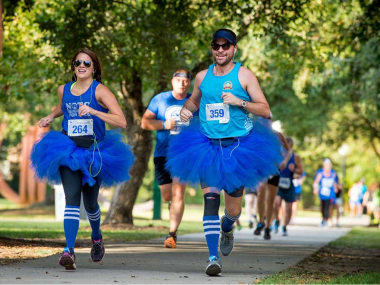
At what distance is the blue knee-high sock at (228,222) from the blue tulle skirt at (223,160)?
0.69 meters

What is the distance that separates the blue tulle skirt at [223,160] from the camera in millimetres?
7734

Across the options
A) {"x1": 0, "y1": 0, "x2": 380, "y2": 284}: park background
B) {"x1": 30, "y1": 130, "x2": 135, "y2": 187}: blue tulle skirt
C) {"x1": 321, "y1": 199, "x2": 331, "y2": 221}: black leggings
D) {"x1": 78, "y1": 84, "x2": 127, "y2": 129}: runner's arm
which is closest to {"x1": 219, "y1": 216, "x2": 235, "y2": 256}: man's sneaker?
{"x1": 0, "y1": 0, "x2": 380, "y2": 284}: park background

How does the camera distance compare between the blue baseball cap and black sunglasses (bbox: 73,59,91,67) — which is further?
black sunglasses (bbox: 73,59,91,67)

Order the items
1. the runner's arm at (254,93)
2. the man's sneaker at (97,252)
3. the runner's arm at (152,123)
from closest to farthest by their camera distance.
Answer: the runner's arm at (254,93) → the man's sneaker at (97,252) → the runner's arm at (152,123)

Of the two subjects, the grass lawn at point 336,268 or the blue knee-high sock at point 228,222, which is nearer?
the grass lawn at point 336,268

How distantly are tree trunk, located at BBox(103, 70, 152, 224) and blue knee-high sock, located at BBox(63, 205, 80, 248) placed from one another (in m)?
10.7

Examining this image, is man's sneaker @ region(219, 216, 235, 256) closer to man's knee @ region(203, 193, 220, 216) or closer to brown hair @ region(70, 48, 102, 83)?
man's knee @ region(203, 193, 220, 216)

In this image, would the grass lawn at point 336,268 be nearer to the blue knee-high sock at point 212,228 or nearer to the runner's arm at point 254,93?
the blue knee-high sock at point 212,228

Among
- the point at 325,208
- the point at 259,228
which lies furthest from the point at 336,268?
the point at 325,208

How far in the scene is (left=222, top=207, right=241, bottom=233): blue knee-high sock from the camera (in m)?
8.54

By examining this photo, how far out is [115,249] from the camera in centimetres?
1097

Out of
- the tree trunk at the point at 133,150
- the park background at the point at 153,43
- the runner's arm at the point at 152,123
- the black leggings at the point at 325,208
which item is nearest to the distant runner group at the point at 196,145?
the runner's arm at the point at 152,123

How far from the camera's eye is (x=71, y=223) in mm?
7883

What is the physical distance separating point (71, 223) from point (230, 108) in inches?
75.4
